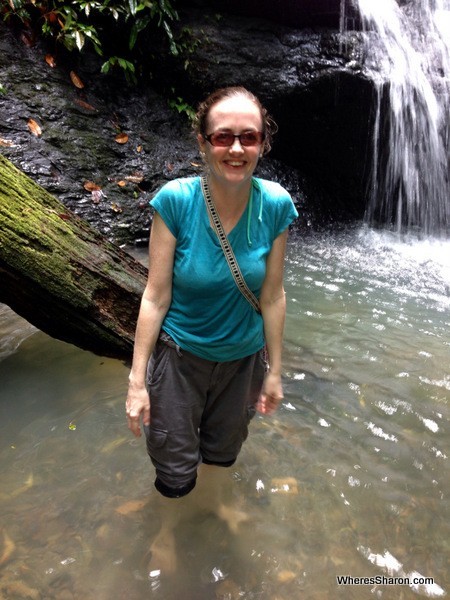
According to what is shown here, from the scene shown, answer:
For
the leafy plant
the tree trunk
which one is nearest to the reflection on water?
the tree trunk

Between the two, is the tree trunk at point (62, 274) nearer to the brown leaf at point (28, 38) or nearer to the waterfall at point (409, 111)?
the brown leaf at point (28, 38)

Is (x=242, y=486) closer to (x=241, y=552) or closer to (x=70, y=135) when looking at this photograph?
(x=241, y=552)

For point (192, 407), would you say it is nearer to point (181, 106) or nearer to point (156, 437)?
point (156, 437)

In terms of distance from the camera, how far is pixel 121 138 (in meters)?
6.60

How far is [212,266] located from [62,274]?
5.02 feet

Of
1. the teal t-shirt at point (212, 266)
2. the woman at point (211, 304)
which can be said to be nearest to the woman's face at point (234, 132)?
the woman at point (211, 304)

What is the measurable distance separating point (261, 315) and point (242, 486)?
1.10m

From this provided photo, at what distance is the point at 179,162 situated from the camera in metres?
6.90

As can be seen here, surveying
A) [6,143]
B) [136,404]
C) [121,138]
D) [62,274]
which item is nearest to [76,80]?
[121,138]

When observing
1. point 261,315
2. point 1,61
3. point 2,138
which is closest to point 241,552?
point 261,315

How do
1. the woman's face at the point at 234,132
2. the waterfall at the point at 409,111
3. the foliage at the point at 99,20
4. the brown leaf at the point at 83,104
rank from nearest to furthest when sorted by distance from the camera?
1. the woman's face at the point at 234,132
2. the foliage at the point at 99,20
3. the brown leaf at the point at 83,104
4. the waterfall at the point at 409,111

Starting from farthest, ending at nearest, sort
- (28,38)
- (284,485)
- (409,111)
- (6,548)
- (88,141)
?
(409,111)
(28,38)
(88,141)
(284,485)
(6,548)

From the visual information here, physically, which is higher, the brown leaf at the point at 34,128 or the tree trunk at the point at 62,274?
the brown leaf at the point at 34,128

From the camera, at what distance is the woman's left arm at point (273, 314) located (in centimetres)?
176
